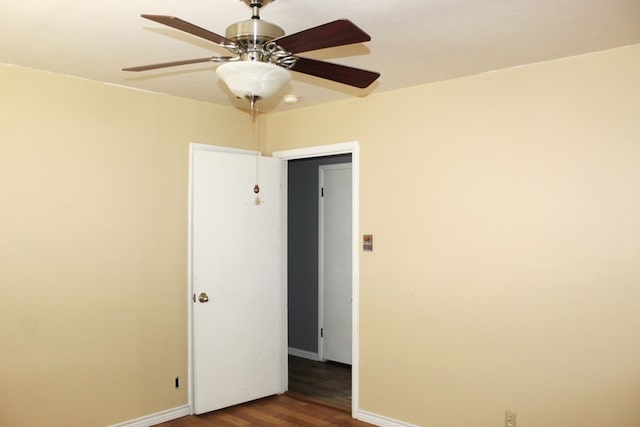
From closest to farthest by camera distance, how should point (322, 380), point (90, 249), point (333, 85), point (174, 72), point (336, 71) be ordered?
point (336, 71) → point (174, 72) → point (90, 249) → point (333, 85) → point (322, 380)

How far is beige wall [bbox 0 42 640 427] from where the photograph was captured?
9.52 feet

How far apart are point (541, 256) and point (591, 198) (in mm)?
435

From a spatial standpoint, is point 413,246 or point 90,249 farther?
point 413,246

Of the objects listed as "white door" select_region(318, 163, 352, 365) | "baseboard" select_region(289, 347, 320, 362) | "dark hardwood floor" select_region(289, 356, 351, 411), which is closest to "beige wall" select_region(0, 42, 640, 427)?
"dark hardwood floor" select_region(289, 356, 351, 411)

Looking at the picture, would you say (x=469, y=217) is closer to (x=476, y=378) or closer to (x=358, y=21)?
(x=476, y=378)

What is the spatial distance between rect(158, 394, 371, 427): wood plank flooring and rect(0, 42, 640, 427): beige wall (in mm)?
224

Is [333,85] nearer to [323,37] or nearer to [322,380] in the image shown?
[323,37]

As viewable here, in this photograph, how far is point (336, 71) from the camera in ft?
7.08

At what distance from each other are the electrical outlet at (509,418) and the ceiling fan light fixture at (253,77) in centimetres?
248

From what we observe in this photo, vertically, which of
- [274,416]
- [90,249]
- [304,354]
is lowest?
[274,416]

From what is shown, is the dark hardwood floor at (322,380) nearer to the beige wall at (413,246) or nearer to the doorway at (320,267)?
A: the doorway at (320,267)

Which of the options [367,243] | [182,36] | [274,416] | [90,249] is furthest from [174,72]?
[274,416]

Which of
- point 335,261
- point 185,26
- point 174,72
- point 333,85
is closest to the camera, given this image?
point 185,26

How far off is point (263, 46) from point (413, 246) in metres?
2.11
